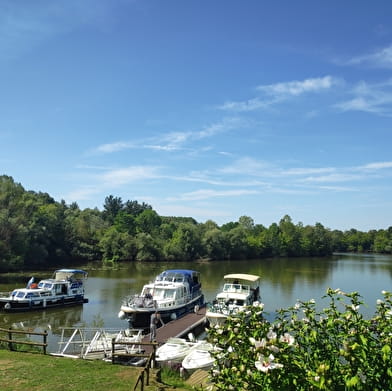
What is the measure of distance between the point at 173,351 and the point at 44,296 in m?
19.4

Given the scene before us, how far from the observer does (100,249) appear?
83562 mm

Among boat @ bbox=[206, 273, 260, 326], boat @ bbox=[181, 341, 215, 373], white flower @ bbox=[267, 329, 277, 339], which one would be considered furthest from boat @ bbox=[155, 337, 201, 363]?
white flower @ bbox=[267, 329, 277, 339]

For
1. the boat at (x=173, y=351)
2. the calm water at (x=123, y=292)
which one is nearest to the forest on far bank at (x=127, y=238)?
the calm water at (x=123, y=292)

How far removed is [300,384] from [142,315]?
2180 centimetres

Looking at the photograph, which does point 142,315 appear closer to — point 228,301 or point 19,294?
point 228,301

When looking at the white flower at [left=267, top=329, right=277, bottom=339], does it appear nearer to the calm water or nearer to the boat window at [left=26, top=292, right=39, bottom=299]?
the calm water

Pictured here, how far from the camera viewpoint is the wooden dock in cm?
2122

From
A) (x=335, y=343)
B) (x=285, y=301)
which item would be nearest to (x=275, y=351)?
(x=335, y=343)

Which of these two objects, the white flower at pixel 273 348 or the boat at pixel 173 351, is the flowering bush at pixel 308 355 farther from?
the boat at pixel 173 351

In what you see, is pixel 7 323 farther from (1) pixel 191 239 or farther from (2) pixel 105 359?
(1) pixel 191 239

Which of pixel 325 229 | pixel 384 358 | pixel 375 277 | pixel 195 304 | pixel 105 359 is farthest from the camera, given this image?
pixel 325 229

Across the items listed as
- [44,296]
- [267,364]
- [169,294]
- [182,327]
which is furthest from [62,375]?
[44,296]

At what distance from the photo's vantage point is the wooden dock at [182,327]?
69.6ft

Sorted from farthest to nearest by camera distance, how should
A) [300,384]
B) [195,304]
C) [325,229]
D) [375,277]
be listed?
[325,229], [375,277], [195,304], [300,384]
